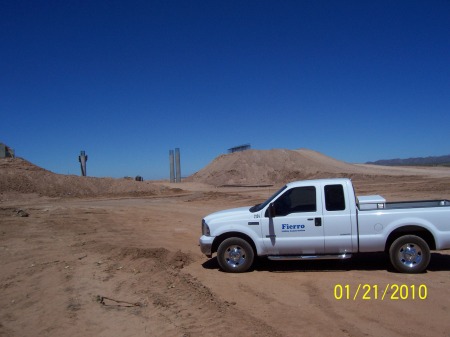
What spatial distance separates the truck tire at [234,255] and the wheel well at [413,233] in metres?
2.52

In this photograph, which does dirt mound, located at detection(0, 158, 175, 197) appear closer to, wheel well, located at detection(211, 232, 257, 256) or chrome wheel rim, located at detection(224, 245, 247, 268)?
wheel well, located at detection(211, 232, 257, 256)

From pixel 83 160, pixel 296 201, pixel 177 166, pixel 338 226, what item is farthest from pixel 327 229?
pixel 177 166

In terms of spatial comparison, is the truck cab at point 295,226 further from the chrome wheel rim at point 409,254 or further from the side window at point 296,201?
the chrome wheel rim at point 409,254

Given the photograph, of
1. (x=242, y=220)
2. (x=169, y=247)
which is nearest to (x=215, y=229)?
(x=242, y=220)

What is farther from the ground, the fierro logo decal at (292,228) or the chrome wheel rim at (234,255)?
the fierro logo decal at (292,228)

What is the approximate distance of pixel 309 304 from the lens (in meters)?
6.11

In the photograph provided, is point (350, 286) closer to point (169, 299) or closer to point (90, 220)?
point (169, 299)

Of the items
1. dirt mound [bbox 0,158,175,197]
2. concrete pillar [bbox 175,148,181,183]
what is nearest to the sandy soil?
dirt mound [bbox 0,158,175,197]

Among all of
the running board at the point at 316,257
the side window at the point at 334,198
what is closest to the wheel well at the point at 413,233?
the running board at the point at 316,257

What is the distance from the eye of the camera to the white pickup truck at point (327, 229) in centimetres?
746

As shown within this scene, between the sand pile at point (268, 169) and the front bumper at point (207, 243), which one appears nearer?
the front bumper at point (207, 243)

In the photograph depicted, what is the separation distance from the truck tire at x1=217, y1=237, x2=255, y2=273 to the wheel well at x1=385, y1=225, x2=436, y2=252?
2515 millimetres
